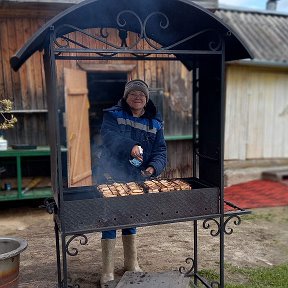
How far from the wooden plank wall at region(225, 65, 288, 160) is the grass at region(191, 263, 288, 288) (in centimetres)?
447

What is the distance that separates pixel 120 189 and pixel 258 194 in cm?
500

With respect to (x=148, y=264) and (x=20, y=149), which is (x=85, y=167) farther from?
(x=148, y=264)

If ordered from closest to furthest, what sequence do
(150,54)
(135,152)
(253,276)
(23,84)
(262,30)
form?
(150,54) < (135,152) < (253,276) < (23,84) < (262,30)

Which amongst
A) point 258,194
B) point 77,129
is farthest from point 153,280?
point 258,194

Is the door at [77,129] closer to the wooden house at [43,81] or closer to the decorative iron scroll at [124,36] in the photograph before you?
the wooden house at [43,81]

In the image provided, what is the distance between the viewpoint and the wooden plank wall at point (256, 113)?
27.2 ft

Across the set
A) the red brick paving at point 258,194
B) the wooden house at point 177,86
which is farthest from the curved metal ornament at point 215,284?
the red brick paving at point 258,194

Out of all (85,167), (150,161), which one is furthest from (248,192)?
(150,161)

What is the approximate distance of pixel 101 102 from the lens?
32.4ft

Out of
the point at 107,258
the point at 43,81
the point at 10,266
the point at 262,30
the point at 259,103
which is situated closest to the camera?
the point at 10,266

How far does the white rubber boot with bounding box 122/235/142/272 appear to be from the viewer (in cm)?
380

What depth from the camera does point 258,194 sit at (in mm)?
7418

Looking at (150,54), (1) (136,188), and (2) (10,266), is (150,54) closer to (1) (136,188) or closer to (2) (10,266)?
(1) (136,188)

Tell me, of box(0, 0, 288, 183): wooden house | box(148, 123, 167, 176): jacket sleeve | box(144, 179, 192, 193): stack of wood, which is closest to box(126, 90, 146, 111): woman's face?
box(148, 123, 167, 176): jacket sleeve
